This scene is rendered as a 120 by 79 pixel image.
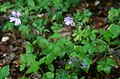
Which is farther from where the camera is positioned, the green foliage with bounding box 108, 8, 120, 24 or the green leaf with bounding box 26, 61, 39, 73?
the green foliage with bounding box 108, 8, 120, 24

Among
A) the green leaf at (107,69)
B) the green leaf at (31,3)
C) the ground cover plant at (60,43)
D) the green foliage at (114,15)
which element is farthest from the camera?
the green leaf at (31,3)

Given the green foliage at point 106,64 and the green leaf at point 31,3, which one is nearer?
the green foliage at point 106,64

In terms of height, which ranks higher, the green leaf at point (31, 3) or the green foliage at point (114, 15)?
the green leaf at point (31, 3)

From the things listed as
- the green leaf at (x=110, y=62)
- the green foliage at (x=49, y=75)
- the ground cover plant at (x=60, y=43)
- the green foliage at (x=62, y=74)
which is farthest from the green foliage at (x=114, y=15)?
the green foliage at (x=49, y=75)

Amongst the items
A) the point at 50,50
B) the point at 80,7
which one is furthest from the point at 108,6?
the point at 50,50

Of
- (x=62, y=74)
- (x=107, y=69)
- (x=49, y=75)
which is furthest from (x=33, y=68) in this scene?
(x=107, y=69)

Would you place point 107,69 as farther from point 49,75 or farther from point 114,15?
point 114,15

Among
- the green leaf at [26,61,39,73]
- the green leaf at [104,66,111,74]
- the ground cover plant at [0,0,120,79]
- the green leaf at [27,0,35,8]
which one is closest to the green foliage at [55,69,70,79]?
the ground cover plant at [0,0,120,79]

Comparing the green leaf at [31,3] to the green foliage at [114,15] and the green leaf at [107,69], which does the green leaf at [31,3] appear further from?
the green leaf at [107,69]

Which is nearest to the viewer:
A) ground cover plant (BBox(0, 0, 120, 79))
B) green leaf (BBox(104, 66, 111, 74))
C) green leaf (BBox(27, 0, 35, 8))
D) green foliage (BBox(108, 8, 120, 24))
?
green leaf (BBox(104, 66, 111, 74))

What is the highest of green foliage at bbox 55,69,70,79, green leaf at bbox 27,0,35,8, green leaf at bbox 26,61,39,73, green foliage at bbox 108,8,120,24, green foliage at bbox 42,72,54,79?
green leaf at bbox 27,0,35,8

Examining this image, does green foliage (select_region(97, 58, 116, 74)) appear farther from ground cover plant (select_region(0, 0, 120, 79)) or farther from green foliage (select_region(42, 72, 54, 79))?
green foliage (select_region(42, 72, 54, 79))
